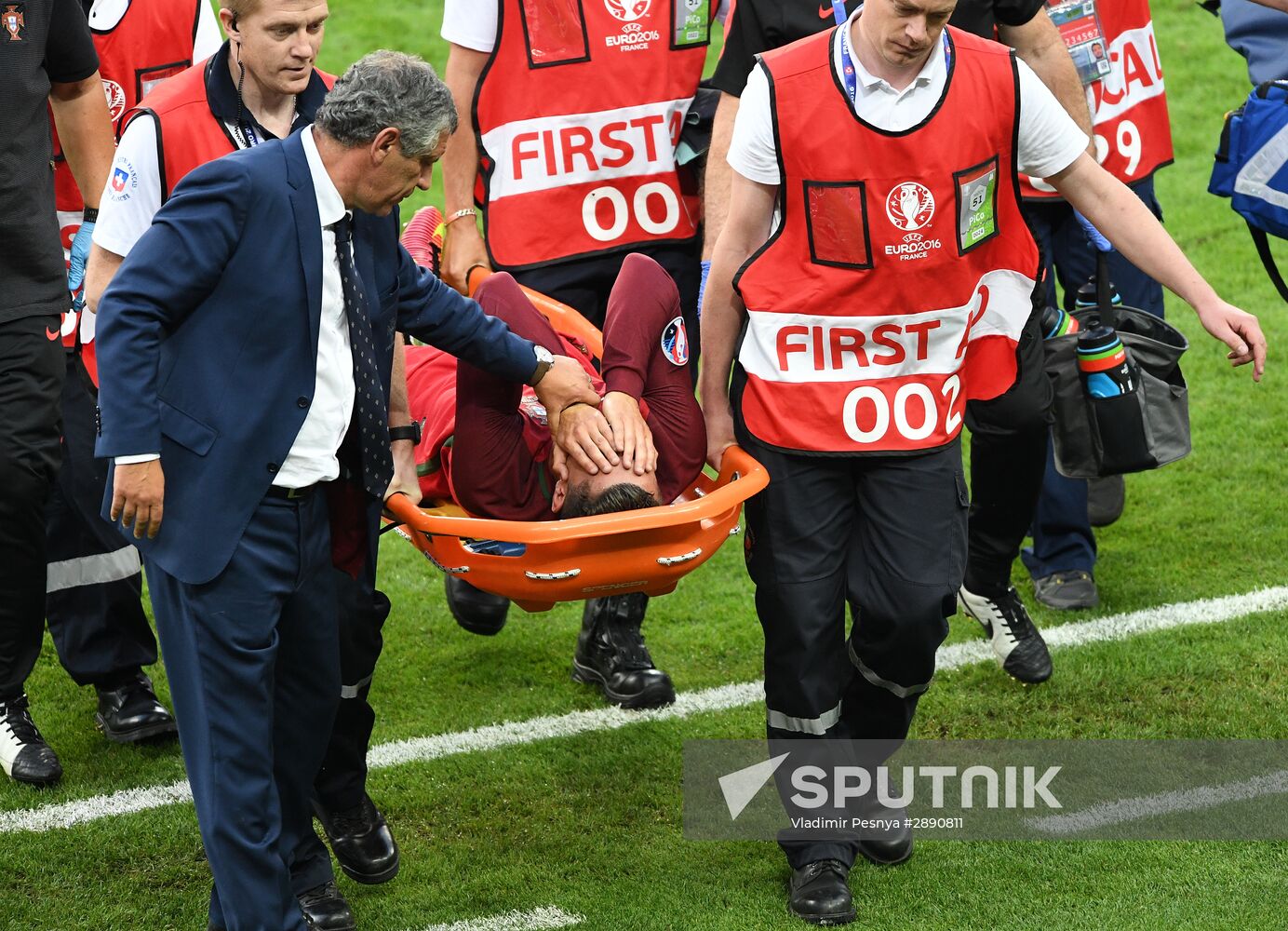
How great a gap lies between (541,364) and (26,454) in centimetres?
153

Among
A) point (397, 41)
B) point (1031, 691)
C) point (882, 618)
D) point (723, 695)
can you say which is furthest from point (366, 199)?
point (397, 41)

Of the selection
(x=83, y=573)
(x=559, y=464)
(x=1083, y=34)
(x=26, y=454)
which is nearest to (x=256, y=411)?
(x=559, y=464)

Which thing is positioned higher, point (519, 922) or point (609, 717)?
point (519, 922)

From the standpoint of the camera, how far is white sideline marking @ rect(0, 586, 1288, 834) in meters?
4.86

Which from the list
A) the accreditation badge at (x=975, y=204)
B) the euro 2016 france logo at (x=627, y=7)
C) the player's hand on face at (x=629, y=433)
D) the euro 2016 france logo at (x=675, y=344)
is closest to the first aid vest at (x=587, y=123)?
the euro 2016 france logo at (x=627, y=7)

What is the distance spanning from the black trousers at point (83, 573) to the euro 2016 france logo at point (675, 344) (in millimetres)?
1790

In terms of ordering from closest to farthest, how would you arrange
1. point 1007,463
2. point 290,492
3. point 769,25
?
point 290,492
point 769,25
point 1007,463

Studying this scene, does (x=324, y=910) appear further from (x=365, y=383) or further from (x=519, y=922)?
(x=365, y=383)

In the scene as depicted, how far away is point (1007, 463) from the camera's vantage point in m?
5.15

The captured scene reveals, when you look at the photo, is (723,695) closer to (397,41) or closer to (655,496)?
(655,496)

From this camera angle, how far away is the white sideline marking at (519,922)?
4.21 metres

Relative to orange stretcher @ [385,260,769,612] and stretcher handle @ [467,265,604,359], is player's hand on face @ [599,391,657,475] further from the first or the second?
stretcher handle @ [467,265,604,359]

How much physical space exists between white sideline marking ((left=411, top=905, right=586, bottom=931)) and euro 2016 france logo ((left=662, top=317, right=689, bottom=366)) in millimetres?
1450

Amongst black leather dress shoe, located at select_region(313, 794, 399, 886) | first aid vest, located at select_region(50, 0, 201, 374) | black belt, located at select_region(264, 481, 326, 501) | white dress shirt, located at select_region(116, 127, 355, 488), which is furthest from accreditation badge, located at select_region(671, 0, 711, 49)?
black leather dress shoe, located at select_region(313, 794, 399, 886)
